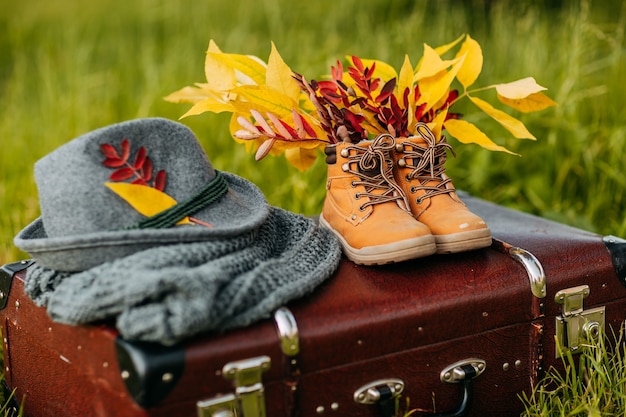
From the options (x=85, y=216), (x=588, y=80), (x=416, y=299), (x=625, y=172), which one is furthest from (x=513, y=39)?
(x=85, y=216)

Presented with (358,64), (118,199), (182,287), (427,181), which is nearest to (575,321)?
(427,181)

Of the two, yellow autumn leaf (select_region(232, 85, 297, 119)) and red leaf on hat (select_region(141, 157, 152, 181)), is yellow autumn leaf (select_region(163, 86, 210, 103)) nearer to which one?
yellow autumn leaf (select_region(232, 85, 297, 119))

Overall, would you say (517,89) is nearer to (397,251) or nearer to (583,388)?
(397,251)

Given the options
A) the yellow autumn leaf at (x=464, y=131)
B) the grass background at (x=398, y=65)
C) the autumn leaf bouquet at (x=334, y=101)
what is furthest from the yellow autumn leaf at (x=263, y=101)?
the grass background at (x=398, y=65)

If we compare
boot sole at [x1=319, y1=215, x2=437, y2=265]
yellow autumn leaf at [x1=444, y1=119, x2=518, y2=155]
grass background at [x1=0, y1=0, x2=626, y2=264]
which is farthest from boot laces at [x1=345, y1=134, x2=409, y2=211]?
grass background at [x1=0, y1=0, x2=626, y2=264]

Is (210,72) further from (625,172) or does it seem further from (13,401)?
(625,172)

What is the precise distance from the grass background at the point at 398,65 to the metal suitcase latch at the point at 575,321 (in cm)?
87

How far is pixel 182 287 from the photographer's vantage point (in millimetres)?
1233

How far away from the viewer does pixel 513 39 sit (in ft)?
11.1

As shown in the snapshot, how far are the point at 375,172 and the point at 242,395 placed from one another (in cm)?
57

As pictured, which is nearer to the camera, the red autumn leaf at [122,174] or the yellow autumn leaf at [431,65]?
the red autumn leaf at [122,174]

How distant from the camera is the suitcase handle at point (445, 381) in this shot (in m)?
1.46

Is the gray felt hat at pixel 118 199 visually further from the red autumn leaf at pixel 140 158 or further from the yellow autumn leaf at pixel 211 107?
the yellow autumn leaf at pixel 211 107

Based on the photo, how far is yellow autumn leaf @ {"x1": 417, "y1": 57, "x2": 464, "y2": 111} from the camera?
1746mm
